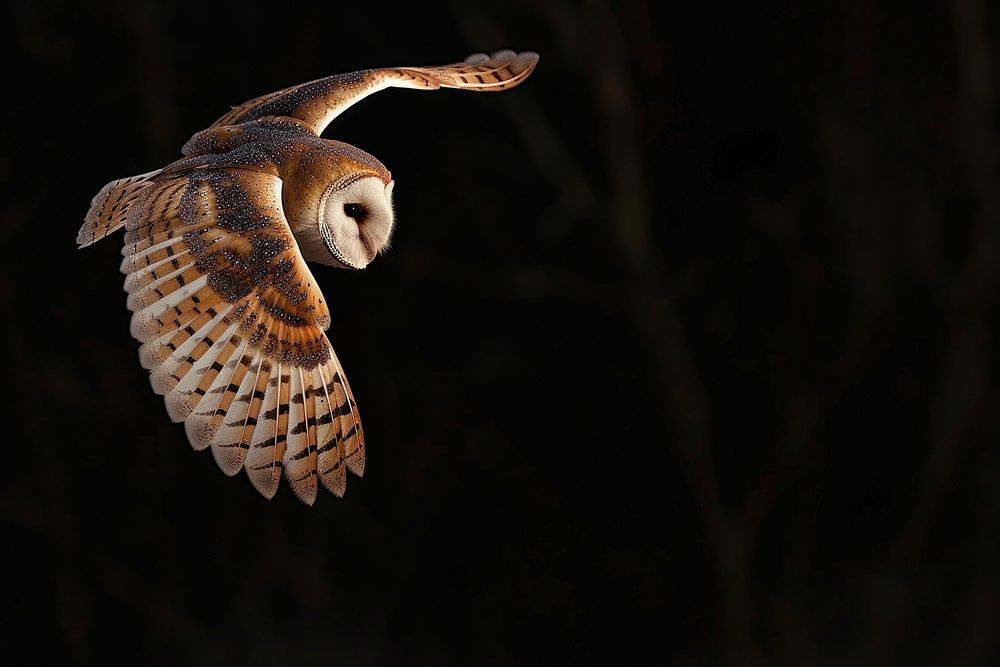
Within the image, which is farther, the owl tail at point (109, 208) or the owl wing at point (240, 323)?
the owl tail at point (109, 208)

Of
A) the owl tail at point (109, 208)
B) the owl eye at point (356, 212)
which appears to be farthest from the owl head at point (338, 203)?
the owl tail at point (109, 208)

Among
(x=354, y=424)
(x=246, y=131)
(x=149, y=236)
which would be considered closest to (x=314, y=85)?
(x=246, y=131)

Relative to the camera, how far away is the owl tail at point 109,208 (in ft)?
3.63

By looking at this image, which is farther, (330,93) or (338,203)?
(330,93)

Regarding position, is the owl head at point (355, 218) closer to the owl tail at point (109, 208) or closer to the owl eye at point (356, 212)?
the owl eye at point (356, 212)

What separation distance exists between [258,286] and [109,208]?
19 cm

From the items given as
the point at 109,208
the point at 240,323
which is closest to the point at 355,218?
the point at 240,323

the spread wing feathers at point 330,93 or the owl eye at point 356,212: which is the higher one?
the spread wing feathers at point 330,93

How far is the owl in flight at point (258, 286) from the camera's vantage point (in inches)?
39.3

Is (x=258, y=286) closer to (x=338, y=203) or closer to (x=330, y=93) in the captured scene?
(x=338, y=203)

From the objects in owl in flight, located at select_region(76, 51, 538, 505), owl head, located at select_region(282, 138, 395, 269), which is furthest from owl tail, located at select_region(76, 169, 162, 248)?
owl head, located at select_region(282, 138, 395, 269)

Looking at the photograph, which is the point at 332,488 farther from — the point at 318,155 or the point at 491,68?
the point at 491,68

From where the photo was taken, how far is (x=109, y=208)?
1130 mm

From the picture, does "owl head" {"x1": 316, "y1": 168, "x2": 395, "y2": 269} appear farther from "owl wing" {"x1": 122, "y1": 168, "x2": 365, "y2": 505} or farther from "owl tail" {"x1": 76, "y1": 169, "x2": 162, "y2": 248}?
"owl tail" {"x1": 76, "y1": 169, "x2": 162, "y2": 248}
